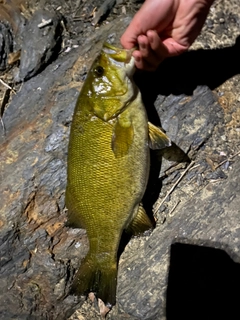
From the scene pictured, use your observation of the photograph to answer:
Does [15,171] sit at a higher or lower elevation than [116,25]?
lower

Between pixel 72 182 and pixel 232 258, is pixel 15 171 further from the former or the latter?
pixel 232 258

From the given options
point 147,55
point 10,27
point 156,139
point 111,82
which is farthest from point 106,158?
point 10,27

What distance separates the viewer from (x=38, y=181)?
378 cm

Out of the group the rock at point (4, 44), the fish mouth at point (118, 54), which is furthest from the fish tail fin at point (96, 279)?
the rock at point (4, 44)

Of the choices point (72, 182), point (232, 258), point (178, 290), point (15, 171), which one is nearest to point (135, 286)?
point (178, 290)

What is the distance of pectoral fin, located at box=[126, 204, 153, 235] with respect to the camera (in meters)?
3.50

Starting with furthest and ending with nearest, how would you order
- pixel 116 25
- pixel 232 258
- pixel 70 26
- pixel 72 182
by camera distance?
pixel 70 26 → pixel 116 25 → pixel 232 258 → pixel 72 182

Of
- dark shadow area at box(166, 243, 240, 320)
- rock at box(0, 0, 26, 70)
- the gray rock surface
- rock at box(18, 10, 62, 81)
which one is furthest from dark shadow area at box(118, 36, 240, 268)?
rock at box(0, 0, 26, 70)

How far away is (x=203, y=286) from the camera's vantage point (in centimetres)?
363

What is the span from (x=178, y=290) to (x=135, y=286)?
34 cm

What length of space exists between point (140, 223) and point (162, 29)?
4.76 ft

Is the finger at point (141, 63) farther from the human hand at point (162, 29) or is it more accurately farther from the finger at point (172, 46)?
the finger at point (172, 46)

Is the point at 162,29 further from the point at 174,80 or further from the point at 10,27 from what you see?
the point at 10,27

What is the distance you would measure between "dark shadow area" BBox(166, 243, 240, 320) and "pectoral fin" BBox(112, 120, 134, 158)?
38.9 inches
